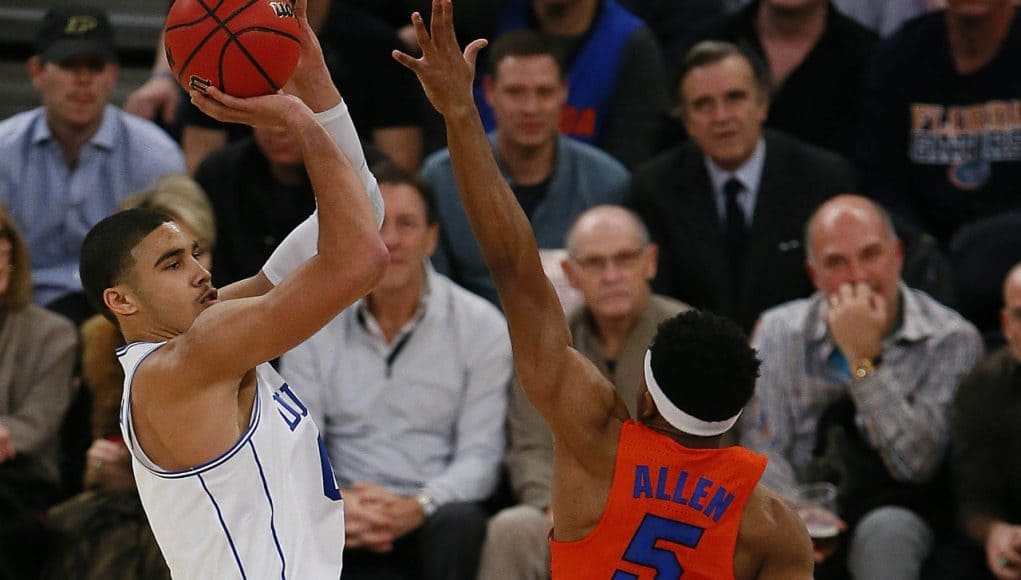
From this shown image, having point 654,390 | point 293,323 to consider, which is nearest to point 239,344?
point 293,323

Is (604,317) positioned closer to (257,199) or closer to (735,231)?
(735,231)

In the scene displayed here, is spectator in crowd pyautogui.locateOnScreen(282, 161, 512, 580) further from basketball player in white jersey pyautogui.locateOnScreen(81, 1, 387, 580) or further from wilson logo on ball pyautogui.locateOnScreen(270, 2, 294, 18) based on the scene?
wilson logo on ball pyautogui.locateOnScreen(270, 2, 294, 18)

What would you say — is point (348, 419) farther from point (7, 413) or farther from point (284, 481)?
point (284, 481)

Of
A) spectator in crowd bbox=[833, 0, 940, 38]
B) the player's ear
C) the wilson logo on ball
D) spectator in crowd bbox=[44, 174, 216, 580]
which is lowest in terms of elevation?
spectator in crowd bbox=[44, 174, 216, 580]

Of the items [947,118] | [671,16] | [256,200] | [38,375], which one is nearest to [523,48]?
[256,200]

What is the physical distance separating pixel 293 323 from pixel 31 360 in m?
3.24

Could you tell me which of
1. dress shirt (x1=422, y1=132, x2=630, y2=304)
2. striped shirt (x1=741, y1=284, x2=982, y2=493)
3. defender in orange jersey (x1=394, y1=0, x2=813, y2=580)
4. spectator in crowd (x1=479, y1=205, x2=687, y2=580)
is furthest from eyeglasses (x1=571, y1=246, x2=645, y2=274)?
defender in orange jersey (x1=394, y1=0, x2=813, y2=580)

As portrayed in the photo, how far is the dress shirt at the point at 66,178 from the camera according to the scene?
277 inches

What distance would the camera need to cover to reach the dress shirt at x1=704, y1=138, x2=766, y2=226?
6766mm

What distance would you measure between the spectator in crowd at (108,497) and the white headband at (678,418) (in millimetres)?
2441

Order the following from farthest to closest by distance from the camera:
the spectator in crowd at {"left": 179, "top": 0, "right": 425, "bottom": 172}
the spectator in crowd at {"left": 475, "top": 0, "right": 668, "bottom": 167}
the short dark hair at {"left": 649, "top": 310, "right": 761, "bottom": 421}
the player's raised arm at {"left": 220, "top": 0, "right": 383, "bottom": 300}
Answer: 1. the spectator in crowd at {"left": 475, "top": 0, "right": 668, "bottom": 167}
2. the spectator in crowd at {"left": 179, "top": 0, "right": 425, "bottom": 172}
3. the player's raised arm at {"left": 220, "top": 0, "right": 383, "bottom": 300}
4. the short dark hair at {"left": 649, "top": 310, "right": 761, "bottom": 421}

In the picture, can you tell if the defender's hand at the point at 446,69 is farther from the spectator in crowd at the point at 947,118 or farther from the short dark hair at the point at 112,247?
the spectator in crowd at the point at 947,118

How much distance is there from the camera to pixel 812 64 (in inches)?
290

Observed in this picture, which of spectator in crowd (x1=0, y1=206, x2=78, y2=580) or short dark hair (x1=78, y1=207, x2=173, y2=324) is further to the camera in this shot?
spectator in crowd (x1=0, y1=206, x2=78, y2=580)
